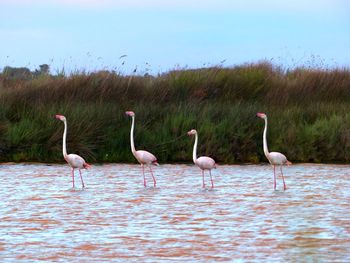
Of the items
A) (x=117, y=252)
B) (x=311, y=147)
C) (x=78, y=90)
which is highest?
(x=78, y=90)

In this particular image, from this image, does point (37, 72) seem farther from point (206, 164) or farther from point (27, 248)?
point (27, 248)

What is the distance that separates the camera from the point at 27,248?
953cm

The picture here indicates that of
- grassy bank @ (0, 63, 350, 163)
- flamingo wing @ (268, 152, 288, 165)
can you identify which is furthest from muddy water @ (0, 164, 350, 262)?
grassy bank @ (0, 63, 350, 163)

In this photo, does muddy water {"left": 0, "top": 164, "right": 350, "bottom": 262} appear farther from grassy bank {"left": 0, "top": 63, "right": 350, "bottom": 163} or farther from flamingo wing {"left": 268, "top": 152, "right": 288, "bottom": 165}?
grassy bank {"left": 0, "top": 63, "right": 350, "bottom": 163}

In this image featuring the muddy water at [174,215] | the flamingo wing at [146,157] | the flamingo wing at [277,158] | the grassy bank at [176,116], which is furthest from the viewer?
the grassy bank at [176,116]

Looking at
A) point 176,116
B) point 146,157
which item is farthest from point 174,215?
point 176,116

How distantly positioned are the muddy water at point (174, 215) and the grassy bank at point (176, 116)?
90 centimetres

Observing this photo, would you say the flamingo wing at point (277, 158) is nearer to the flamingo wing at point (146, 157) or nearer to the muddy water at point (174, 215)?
the muddy water at point (174, 215)

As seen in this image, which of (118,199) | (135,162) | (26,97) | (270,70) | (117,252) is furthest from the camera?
(270,70)

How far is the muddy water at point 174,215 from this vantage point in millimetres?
9266

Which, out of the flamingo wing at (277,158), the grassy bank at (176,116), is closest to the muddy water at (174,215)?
the flamingo wing at (277,158)

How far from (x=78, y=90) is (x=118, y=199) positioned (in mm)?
7048

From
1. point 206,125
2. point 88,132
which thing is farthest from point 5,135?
point 206,125

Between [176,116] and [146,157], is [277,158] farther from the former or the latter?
[176,116]
